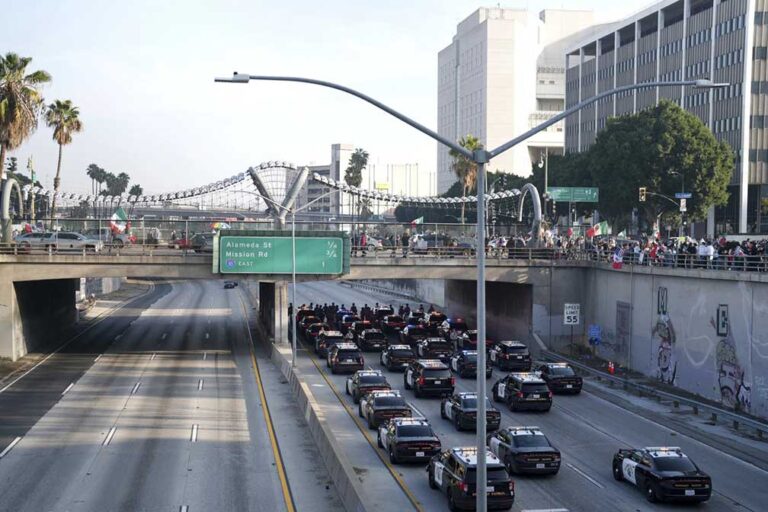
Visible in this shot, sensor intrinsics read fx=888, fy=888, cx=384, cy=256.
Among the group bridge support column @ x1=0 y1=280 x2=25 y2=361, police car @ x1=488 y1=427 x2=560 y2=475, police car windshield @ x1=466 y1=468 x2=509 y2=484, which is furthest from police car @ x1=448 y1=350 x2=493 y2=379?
bridge support column @ x1=0 y1=280 x2=25 y2=361

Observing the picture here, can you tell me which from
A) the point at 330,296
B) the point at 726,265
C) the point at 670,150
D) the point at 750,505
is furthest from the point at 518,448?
the point at 330,296

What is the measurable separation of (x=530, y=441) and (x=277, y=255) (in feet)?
109

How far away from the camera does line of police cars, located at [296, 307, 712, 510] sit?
76.6 ft

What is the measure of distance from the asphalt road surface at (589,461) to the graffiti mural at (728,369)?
474 centimetres

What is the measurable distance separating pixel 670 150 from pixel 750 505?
211ft

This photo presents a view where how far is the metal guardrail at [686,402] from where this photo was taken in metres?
32.9

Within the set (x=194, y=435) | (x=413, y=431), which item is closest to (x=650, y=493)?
(x=413, y=431)

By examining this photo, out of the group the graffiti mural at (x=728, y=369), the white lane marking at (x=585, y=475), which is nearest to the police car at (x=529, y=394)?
the graffiti mural at (x=728, y=369)

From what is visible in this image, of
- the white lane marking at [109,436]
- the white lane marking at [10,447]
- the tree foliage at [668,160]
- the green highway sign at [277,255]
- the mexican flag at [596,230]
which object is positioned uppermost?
the tree foliage at [668,160]

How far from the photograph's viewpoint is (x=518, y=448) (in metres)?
26.5

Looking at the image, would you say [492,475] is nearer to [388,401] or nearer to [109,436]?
[388,401]

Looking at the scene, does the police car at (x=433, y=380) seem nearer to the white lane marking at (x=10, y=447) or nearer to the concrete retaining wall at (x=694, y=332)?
the concrete retaining wall at (x=694, y=332)

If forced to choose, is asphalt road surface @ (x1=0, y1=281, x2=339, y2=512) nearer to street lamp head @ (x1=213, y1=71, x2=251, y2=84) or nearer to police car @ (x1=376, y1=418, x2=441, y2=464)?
police car @ (x1=376, y1=418, x2=441, y2=464)

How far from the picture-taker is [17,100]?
59469 millimetres
